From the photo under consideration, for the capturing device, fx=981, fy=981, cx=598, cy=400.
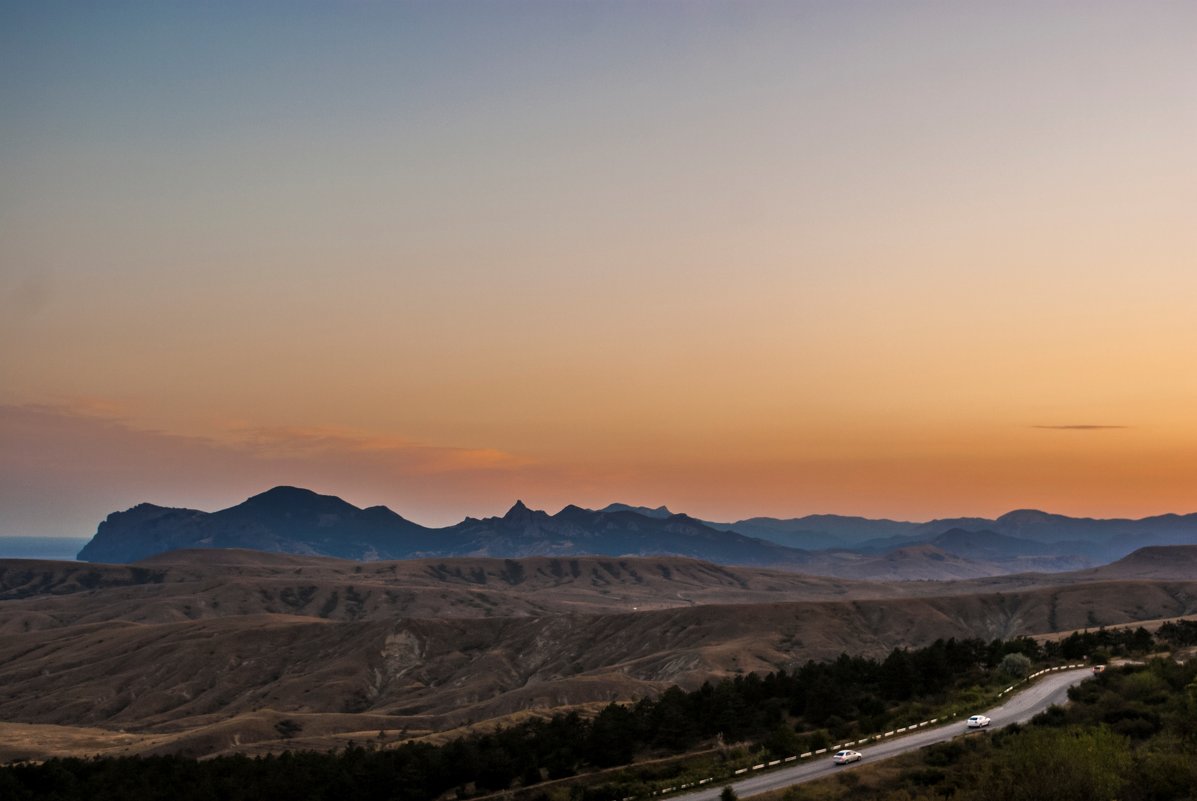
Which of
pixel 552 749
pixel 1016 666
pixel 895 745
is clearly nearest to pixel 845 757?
pixel 895 745

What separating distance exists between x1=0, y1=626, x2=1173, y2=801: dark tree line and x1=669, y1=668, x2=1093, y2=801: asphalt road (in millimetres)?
4085

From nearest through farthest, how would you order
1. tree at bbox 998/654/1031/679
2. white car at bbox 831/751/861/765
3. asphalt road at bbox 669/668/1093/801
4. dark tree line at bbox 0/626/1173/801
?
asphalt road at bbox 669/668/1093/801
white car at bbox 831/751/861/765
dark tree line at bbox 0/626/1173/801
tree at bbox 998/654/1031/679

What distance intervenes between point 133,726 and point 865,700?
436 ft

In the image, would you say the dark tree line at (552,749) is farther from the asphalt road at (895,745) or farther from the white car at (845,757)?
the white car at (845,757)

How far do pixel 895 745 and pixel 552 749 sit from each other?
25.7 m

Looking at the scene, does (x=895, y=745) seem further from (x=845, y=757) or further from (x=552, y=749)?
(x=552, y=749)

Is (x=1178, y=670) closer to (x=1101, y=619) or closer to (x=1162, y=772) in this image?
(x=1162, y=772)

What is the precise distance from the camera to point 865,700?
224 feet

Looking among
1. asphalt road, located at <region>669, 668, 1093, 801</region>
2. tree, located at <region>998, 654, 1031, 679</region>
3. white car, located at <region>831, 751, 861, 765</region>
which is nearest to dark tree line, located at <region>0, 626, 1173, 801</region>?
tree, located at <region>998, 654, 1031, 679</region>

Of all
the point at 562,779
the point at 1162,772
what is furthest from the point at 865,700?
the point at 1162,772

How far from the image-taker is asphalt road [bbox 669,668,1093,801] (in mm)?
47406

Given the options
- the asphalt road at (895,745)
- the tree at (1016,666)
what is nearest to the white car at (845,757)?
the asphalt road at (895,745)

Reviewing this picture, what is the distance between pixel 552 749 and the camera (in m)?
68.8

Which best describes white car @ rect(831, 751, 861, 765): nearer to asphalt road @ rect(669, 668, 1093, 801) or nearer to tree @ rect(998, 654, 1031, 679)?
asphalt road @ rect(669, 668, 1093, 801)
